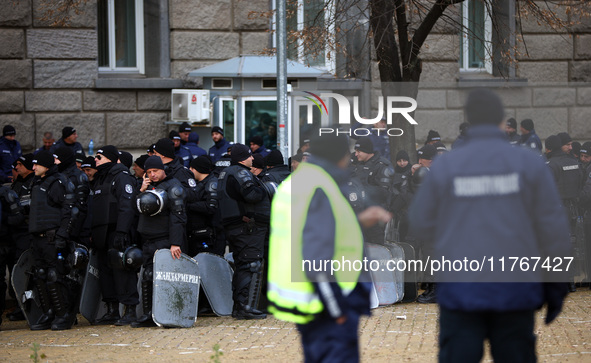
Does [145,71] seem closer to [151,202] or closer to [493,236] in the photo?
[151,202]

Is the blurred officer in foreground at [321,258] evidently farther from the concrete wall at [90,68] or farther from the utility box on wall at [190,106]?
the concrete wall at [90,68]

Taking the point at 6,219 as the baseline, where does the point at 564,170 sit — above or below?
above

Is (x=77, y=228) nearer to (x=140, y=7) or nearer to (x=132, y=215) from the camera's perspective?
(x=132, y=215)

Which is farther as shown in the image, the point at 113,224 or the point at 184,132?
the point at 184,132

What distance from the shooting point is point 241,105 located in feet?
53.7

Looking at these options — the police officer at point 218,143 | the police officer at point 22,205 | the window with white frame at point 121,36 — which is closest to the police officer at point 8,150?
the window with white frame at point 121,36

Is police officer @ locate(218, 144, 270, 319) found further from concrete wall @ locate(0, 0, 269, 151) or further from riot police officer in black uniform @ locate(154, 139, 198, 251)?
concrete wall @ locate(0, 0, 269, 151)

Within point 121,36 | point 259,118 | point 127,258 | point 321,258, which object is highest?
point 121,36

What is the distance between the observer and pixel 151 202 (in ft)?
32.0

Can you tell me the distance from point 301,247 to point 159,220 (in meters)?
5.24

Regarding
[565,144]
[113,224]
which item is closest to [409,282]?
[565,144]

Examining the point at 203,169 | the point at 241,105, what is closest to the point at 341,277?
the point at 203,169

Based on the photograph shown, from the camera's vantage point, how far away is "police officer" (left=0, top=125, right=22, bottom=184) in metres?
14.7

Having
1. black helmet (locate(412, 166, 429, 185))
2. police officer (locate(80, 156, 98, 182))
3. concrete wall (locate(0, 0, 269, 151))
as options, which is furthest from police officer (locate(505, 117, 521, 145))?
police officer (locate(80, 156, 98, 182))
